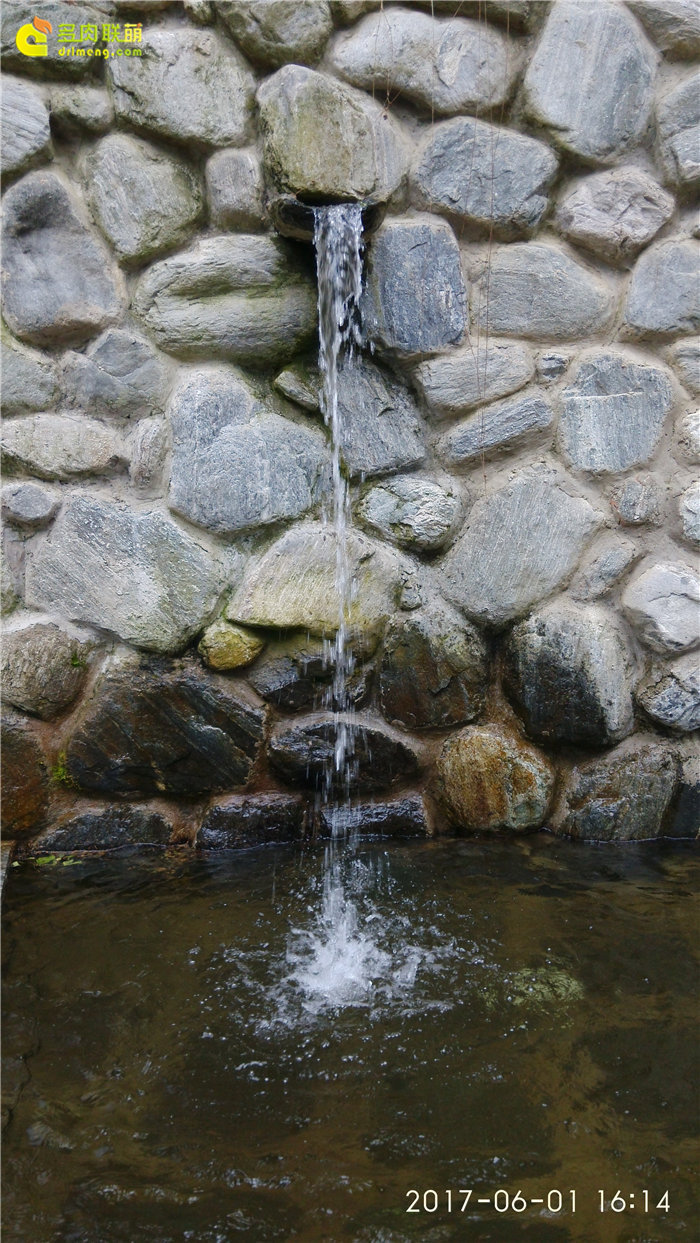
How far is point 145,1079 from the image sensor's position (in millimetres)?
1417

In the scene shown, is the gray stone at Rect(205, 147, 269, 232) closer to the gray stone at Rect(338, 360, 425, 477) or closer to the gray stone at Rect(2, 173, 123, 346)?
the gray stone at Rect(2, 173, 123, 346)

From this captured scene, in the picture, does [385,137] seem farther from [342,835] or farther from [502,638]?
[342,835]

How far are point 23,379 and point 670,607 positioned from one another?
6.21 feet

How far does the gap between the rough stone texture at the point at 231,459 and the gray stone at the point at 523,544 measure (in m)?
0.52

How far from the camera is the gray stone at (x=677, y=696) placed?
2.33 metres

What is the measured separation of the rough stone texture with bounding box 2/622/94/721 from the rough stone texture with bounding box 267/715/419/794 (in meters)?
0.58

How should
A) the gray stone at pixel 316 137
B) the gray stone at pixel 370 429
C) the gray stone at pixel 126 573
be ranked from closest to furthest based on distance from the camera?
1. the gray stone at pixel 316 137
2. the gray stone at pixel 126 573
3. the gray stone at pixel 370 429

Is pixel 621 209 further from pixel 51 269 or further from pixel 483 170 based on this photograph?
pixel 51 269

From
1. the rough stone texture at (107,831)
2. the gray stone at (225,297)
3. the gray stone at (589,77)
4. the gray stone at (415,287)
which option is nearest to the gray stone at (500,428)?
the gray stone at (415,287)

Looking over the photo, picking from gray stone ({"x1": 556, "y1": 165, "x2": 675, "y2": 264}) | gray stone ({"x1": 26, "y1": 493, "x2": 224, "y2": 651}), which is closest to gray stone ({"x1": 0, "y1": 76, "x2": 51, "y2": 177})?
gray stone ({"x1": 26, "y1": 493, "x2": 224, "y2": 651})

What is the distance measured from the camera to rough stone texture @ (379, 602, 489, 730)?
7.87ft

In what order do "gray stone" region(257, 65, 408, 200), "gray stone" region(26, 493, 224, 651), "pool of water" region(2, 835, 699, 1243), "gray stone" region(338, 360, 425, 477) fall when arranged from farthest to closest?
"gray stone" region(338, 360, 425, 477) < "gray stone" region(26, 493, 224, 651) < "gray stone" region(257, 65, 408, 200) < "pool of water" region(2, 835, 699, 1243)

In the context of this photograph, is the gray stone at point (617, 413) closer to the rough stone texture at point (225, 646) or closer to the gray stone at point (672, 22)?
the gray stone at point (672, 22)

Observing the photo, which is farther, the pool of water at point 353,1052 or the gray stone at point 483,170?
the gray stone at point 483,170
